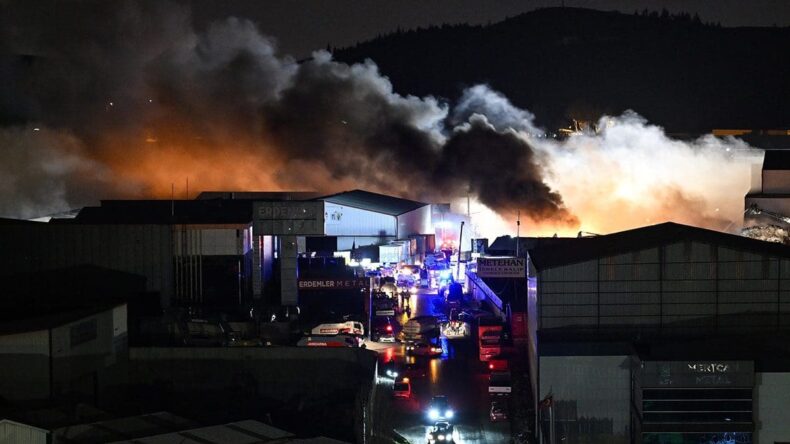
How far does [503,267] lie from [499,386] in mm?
6506

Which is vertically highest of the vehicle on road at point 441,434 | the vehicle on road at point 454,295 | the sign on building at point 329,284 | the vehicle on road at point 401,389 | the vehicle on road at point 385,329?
the sign on building at point 329,284

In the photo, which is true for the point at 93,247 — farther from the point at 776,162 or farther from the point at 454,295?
the point at 776,162

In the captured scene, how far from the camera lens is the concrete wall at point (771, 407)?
13.9 meters

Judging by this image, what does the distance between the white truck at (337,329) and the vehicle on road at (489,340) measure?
3.04 metres

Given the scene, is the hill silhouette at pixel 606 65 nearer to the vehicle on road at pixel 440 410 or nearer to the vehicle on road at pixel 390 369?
the vehicle on road at pixel 390 369

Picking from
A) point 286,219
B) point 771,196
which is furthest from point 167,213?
point 771,196

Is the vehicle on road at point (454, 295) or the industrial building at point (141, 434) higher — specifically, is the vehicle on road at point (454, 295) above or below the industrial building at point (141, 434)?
above

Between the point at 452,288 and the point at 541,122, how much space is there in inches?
1781

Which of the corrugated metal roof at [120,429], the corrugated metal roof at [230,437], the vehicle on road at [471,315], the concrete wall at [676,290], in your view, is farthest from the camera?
the vehicle on road at [471,315]

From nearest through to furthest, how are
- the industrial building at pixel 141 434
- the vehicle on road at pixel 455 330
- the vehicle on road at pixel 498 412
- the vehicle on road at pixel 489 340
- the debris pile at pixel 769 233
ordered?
the industrial building at pixel 141 434 < the vehicle on road at pixel 498 412 < the vehicle on road at pixel 489 340 < the vehicle on road at pixel 455 330 < the debris pile at pixel 769 233

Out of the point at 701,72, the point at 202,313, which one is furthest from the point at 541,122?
the point at 202,313

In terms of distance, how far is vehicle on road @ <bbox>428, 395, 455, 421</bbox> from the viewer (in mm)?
15722

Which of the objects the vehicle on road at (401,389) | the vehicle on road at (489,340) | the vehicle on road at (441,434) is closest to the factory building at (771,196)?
the vehicle on road at (489,340)

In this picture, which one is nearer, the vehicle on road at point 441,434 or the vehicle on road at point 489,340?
the vehicle on road at point 441,434
